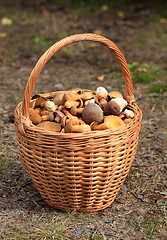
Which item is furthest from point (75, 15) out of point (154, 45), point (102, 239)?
point (102, 239)

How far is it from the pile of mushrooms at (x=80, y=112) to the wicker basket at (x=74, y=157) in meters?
0.08

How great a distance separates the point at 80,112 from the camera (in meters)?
2.06

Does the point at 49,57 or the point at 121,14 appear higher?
the point at 49,57

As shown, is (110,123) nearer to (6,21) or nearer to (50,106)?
(50,106)

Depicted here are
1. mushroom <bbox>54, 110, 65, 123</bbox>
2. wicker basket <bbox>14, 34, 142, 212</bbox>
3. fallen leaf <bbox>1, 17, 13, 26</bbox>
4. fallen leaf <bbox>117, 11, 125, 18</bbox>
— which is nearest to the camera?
wicker basket <bbox>14, 34, 142, 212</bbox>

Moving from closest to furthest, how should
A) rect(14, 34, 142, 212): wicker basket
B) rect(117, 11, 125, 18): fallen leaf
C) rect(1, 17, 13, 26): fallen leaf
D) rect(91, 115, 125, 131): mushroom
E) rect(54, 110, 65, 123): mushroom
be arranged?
rect(14, 34, 142, 212): wicker basket
rect(91, 115, 125, 131): mushroom
rect(54, 110, 65, 123): mushroom
rect(1, 17, 13, 26): fallen leaf
rect(117, 11, 125, 18): fallen leaf

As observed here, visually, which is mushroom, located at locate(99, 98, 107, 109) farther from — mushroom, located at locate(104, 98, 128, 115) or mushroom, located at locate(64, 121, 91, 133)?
mushroom, located at locate(64, 121, 91, 133)

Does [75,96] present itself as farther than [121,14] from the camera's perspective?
No

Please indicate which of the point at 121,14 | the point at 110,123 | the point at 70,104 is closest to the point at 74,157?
the point at 110,123

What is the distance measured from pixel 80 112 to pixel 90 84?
5.91 feet

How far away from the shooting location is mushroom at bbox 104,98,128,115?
2.03 m

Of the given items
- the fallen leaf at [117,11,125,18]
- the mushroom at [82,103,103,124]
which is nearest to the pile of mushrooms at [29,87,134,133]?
the mushroom at [82,103,103,124]

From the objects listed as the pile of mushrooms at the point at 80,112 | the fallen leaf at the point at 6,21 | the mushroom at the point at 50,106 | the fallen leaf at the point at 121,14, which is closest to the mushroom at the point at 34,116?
the pile of mushrooms at the point at 80,112

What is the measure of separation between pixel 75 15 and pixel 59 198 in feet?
14.6
